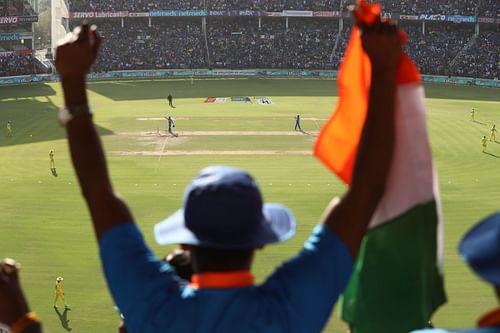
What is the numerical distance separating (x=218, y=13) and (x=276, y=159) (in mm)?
42304

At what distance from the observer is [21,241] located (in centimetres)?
2025

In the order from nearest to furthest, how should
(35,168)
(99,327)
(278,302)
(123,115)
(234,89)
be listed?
(278,302), (99,327), (35,168), (123,115), (234,89)

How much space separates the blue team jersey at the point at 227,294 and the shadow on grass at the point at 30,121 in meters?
31.3

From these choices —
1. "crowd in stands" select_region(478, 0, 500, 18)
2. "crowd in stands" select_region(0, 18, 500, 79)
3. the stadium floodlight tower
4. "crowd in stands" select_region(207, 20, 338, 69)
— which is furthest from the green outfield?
"crowd in stands" select_region(478, 0, 500, 18)

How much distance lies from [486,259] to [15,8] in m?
67.6

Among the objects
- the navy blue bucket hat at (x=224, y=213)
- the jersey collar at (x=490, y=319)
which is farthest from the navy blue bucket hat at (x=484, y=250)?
the navy blue bucket hat at (x=224, y=213)

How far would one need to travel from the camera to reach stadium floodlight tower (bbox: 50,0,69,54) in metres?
69.3

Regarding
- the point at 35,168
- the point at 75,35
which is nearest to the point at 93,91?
the point at 35,168

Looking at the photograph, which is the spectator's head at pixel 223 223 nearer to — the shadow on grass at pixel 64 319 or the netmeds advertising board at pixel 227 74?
the shadow on grass at pixel 64 319

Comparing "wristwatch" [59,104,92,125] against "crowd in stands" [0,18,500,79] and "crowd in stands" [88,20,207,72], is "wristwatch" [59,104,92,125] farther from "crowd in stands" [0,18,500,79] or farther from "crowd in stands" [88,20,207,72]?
"crowd in stands" [88,20,207,72]

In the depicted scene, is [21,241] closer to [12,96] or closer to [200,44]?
[12,96]

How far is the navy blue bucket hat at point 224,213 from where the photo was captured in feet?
8.73

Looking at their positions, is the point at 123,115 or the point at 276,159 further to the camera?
the point at 123,115

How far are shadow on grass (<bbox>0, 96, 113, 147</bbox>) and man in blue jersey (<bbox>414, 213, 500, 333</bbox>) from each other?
32080mm
